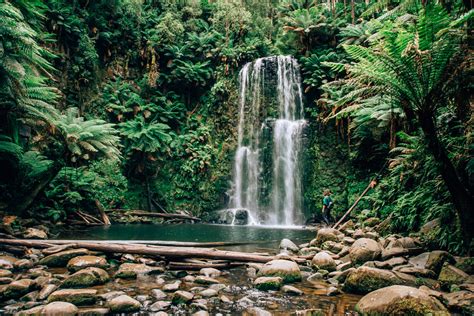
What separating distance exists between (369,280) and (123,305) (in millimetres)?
2789

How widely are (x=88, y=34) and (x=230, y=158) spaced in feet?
29.2

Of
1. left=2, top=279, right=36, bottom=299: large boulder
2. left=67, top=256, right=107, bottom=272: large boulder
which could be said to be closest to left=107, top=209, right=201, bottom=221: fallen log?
left=67, top=256, right=107, bottom=272: large boulder

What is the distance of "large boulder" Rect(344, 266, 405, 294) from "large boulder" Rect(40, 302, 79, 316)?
121 inches

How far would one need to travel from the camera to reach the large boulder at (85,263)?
14.9 ft

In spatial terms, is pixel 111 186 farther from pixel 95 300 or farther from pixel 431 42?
pixel 431 42

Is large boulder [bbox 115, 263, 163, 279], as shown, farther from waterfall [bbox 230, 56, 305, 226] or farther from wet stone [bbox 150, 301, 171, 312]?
waterfall [bbox 230, 56, 305, 226]

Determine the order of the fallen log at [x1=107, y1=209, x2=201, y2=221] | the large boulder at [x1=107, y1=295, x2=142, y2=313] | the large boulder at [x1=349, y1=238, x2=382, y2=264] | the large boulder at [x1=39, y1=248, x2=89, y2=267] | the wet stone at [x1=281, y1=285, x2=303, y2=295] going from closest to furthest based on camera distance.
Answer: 1. the large boulder at [x1=107, y1=295, x2=142, y2=313]
2. the wet stone at [x1=281, y1=285, x2=303, y2=295]
3. the large boulder at [x1=39, y1=248, x2=89, y2=267]
4. the large boulder at [x1=349, y1=238, x2=382, y2=264]
5. the fallen log at [x1=107, y1=209, x2=201, y2=221]

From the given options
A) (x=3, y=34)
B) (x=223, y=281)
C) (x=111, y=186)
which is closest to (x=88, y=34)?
(x=111, y=186)

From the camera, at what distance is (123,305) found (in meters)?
3.25

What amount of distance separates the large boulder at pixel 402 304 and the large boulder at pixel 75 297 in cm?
280

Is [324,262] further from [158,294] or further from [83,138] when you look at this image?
[83,138]

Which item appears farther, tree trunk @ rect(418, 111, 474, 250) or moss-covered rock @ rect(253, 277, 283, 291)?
moss-covered rock @ rect(253, 277, 283, 291)

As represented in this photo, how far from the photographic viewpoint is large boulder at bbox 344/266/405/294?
12.3 feet

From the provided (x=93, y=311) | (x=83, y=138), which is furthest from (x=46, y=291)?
(x=83, y=138)
